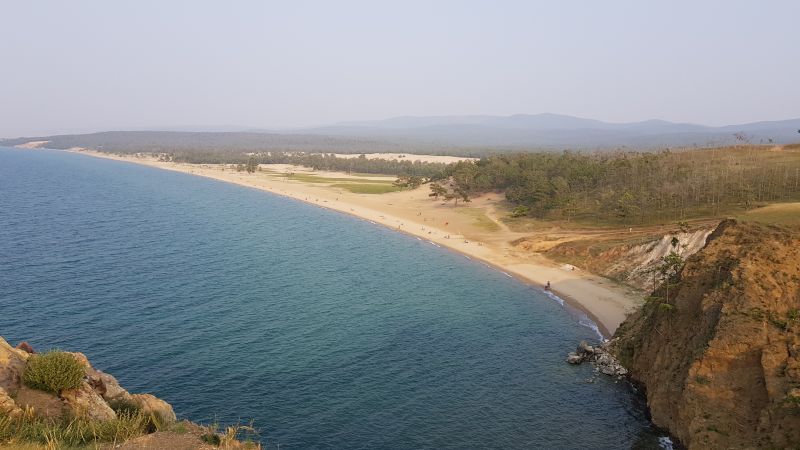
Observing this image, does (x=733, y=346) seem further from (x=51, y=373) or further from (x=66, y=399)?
(x=51, y=373)

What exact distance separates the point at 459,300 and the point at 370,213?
66.8 meters

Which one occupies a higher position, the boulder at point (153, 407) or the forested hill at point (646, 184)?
the forested hill at point (646, 184)

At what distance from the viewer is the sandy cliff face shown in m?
27.5

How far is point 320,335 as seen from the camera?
4878 cm

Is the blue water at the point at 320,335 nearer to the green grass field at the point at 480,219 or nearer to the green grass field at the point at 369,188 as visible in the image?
the green grass field at the point at 480,219

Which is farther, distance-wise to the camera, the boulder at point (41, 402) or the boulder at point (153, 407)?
the boulder at point (153, 407)

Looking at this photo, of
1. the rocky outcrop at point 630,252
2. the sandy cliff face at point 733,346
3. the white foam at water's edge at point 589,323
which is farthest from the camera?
the rocky outcrop at point 630,252

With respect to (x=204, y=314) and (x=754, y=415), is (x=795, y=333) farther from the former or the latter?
(x=204, y=314)

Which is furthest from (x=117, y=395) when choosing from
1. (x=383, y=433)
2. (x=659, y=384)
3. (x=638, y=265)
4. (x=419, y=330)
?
(x=638, y=265)

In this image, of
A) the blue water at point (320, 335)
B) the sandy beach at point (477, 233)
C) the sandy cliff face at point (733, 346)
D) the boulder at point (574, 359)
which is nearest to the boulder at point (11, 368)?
the blue water at point (320, 335)

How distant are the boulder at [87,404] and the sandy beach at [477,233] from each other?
145ft

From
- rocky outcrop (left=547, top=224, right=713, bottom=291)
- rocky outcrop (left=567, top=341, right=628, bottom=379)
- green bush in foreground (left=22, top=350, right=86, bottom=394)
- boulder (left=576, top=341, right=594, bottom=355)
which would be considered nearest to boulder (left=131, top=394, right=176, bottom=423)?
green bush in foreground (left=22, top=350, right=86, bottom=394)

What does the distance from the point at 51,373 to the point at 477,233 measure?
8080cm

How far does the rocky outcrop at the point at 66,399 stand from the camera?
2306cm
